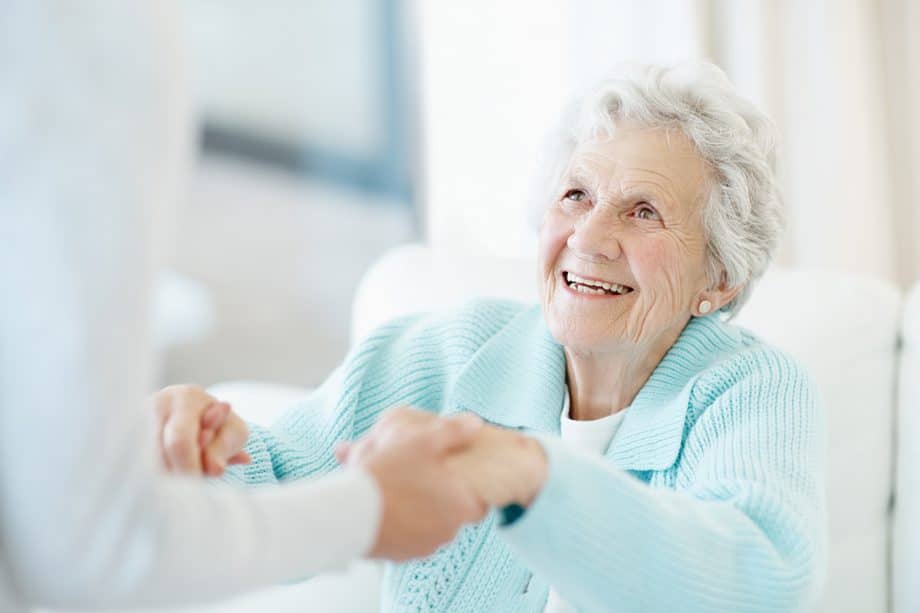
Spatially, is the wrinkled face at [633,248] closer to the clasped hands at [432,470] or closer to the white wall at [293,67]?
the clasped hands at [432,470]

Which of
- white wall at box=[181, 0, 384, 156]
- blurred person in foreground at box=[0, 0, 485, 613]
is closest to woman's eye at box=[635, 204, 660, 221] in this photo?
blurred person in foreground at box=[0, 0, 485, 613]

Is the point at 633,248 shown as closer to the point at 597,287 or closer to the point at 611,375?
the point at 597,287

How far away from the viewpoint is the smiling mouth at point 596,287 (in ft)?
5.11

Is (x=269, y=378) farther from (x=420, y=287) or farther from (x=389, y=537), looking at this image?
(x=389, y=537)

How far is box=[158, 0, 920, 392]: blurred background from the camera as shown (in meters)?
2.46

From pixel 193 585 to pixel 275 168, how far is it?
2322 millimetres

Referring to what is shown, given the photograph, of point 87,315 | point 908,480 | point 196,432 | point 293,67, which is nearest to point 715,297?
point 908,480

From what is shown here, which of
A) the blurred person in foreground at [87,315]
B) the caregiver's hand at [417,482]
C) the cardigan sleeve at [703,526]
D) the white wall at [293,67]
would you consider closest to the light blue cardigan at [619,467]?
the cardigan sleeve at [703,526]

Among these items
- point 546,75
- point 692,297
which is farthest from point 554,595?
point 546,75

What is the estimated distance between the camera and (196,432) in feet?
3.87

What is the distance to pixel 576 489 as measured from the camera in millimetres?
1011

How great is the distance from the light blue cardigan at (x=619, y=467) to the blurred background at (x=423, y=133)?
102cm

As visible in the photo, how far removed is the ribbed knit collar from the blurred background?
1.04 m

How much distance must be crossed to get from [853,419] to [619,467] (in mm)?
568
